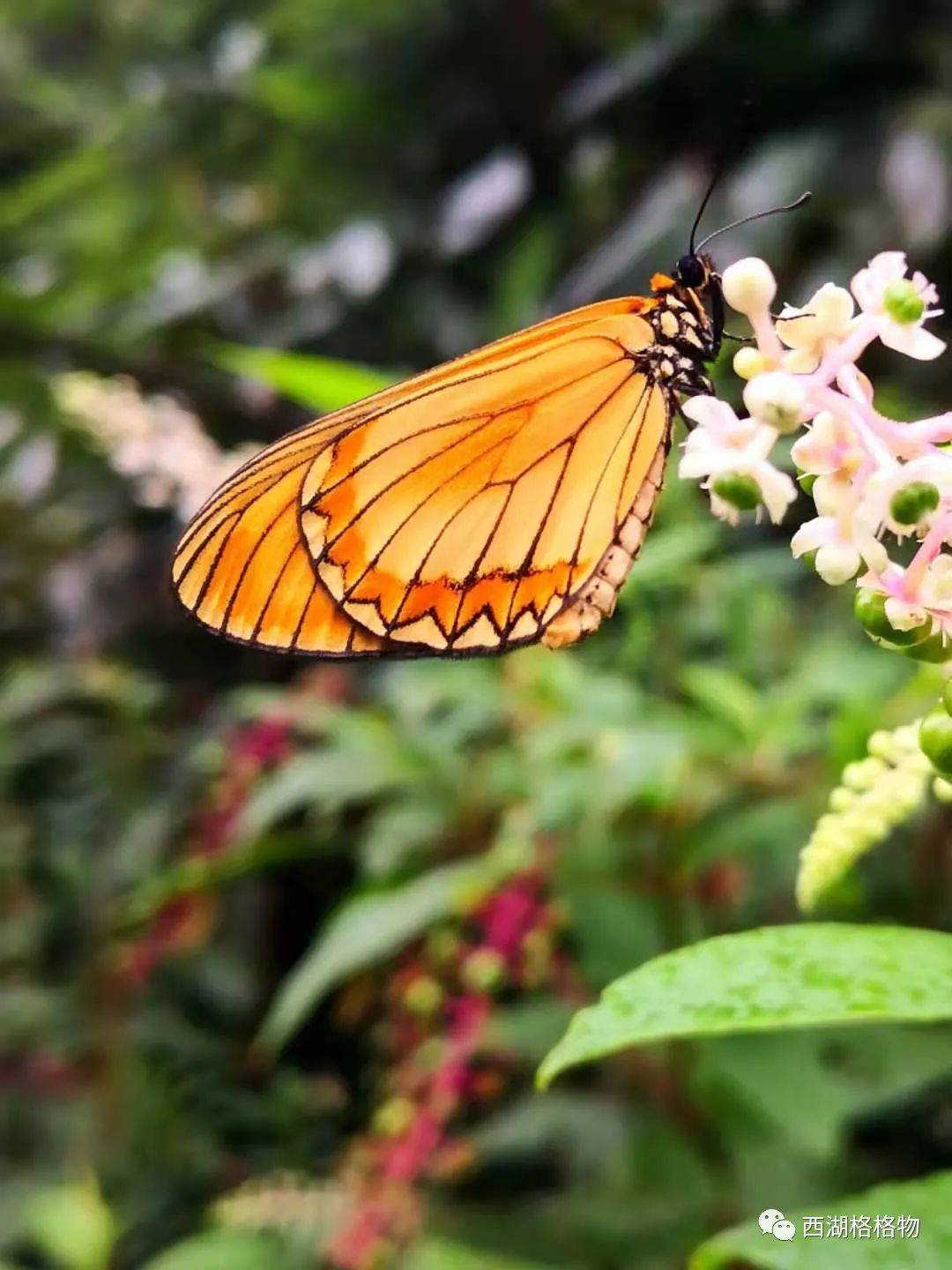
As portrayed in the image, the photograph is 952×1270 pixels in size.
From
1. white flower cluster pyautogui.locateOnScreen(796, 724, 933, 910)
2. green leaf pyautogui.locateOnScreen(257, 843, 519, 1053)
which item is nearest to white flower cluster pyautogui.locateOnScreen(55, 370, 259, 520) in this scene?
green leaf pyautogui.locateOnScreen(257, 843, 519, 1053)

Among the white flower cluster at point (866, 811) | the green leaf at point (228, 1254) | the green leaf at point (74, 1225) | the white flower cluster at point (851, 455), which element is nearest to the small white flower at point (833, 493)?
the white flower cluster at point (851, 455)

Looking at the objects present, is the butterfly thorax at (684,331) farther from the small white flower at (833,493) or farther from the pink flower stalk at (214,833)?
the pink flower stalk at (214,833)

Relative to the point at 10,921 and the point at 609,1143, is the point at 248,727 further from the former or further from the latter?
the point at 609,1143

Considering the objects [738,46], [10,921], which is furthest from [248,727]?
[738,46]

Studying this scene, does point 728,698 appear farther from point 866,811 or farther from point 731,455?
point 731,455

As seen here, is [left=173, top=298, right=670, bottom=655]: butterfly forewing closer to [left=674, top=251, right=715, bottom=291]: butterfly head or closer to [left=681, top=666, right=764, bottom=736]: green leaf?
[left=674, top=251, right=715, bottom=291]: butterfly head

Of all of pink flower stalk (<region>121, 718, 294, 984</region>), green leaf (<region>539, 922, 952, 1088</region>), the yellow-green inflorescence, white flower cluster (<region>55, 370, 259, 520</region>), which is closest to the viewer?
green leaf (<region>539, 922, 952, 1088</region>)
